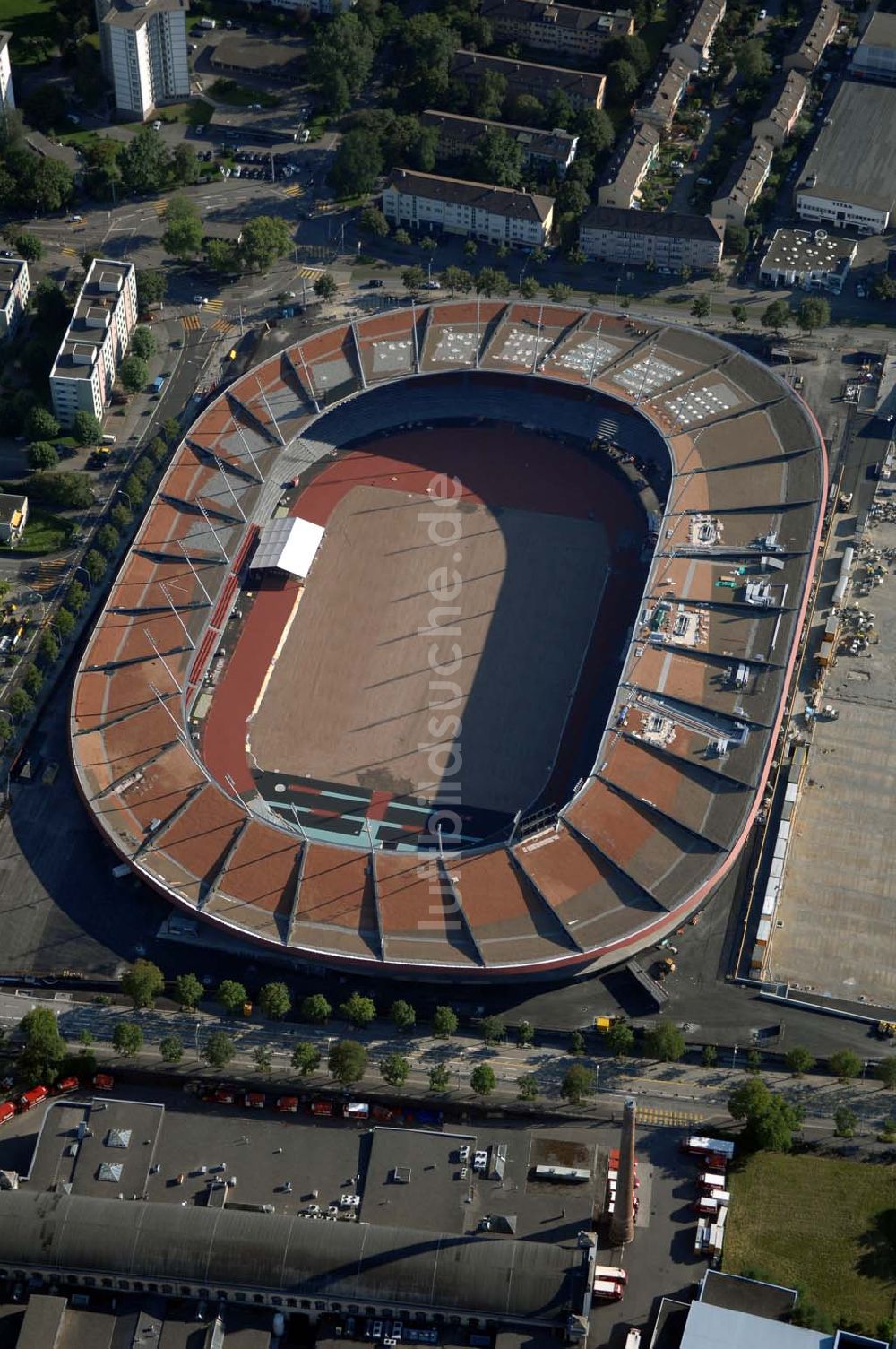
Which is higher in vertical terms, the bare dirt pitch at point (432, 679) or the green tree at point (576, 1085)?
the bare dirt pitch at point (432, 679)

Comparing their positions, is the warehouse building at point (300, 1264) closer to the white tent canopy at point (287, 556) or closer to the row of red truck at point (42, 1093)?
the row of red truck at point (42, 1093)

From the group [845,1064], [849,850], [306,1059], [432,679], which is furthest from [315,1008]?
[849,850]

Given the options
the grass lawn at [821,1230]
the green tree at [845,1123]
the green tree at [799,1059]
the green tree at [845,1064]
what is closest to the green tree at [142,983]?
the grass lawn at [821,1230]

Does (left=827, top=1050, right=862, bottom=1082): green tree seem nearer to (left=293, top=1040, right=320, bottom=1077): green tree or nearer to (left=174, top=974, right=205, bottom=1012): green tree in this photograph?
(left=293, top=1040, right=320, bottom=1077): green tree

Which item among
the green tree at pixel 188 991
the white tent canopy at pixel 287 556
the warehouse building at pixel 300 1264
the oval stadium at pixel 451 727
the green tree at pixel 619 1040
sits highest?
the white tent canopy at pixel 287 556

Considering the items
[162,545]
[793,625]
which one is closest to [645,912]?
[793,625]

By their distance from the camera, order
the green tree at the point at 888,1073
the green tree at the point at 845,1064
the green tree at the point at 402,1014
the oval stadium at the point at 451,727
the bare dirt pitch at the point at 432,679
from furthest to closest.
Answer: the bare dirt pitch at the point at 432,679 < the oval stadium at the point at 451,727 < the green tree at the point at 402,1014 < the green tree at the point at 888,1073 < the green tree at the point at 845,1064

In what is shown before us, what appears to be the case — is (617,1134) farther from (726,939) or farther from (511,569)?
(511,569)

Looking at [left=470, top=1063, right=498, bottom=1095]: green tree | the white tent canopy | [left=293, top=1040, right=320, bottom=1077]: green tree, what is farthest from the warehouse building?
the white tent canopy
